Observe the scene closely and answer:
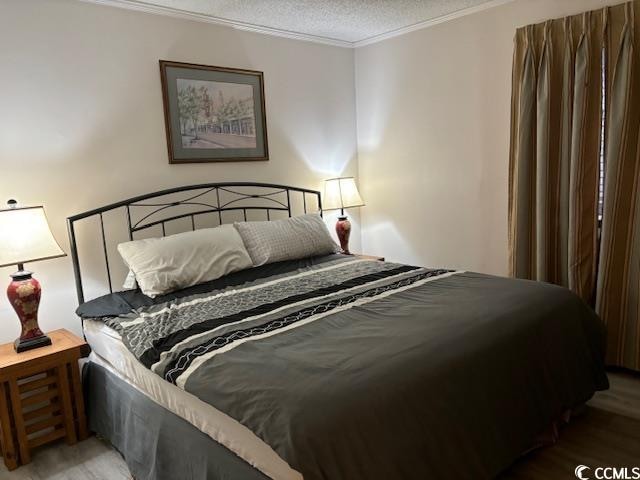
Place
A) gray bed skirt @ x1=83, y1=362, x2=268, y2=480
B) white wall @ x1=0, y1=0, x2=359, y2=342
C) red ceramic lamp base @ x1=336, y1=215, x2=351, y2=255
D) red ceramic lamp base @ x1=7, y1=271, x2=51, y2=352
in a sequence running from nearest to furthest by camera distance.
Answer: gray bed skirt @ x1=83, y1=362, x2=268, y2=480 < red ceramic lamp base @ x1=7, y1=271, x2=51, y2=352 < white wall @ x1=0, y1=0, x2=359, y2=342 < red ceramic lamp base @ x1=336, y1=215, x2=351, y2=255

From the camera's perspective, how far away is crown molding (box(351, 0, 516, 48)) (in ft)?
10.9

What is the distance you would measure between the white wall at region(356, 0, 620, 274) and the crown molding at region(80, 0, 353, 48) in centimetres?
42

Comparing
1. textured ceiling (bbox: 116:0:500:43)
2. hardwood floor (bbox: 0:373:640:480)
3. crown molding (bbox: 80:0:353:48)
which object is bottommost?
hardwood floor (bbox: 0:373:640:480)

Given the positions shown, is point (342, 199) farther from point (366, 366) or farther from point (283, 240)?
point (366, 366)

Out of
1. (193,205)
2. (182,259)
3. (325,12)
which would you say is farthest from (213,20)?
(182,259)

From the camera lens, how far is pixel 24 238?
2.31m

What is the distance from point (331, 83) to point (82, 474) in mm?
3340

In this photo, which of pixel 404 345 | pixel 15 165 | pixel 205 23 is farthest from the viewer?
pixel 205 23

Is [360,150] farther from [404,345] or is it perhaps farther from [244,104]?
[404,345]

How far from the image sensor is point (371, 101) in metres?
4.21

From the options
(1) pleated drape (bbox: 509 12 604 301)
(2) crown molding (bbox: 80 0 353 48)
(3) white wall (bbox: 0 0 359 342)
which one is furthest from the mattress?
(2) crown molding (bbox: 80 0 353 48)

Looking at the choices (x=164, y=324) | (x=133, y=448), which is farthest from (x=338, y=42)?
(x=133, y=448)

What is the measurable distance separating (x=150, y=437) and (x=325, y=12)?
2.86 m

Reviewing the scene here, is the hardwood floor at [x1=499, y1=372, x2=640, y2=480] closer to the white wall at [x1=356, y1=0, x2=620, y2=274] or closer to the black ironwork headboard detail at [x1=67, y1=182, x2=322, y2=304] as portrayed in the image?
the white wall at [x1=356, y1=0, x2=620, y2=274]
